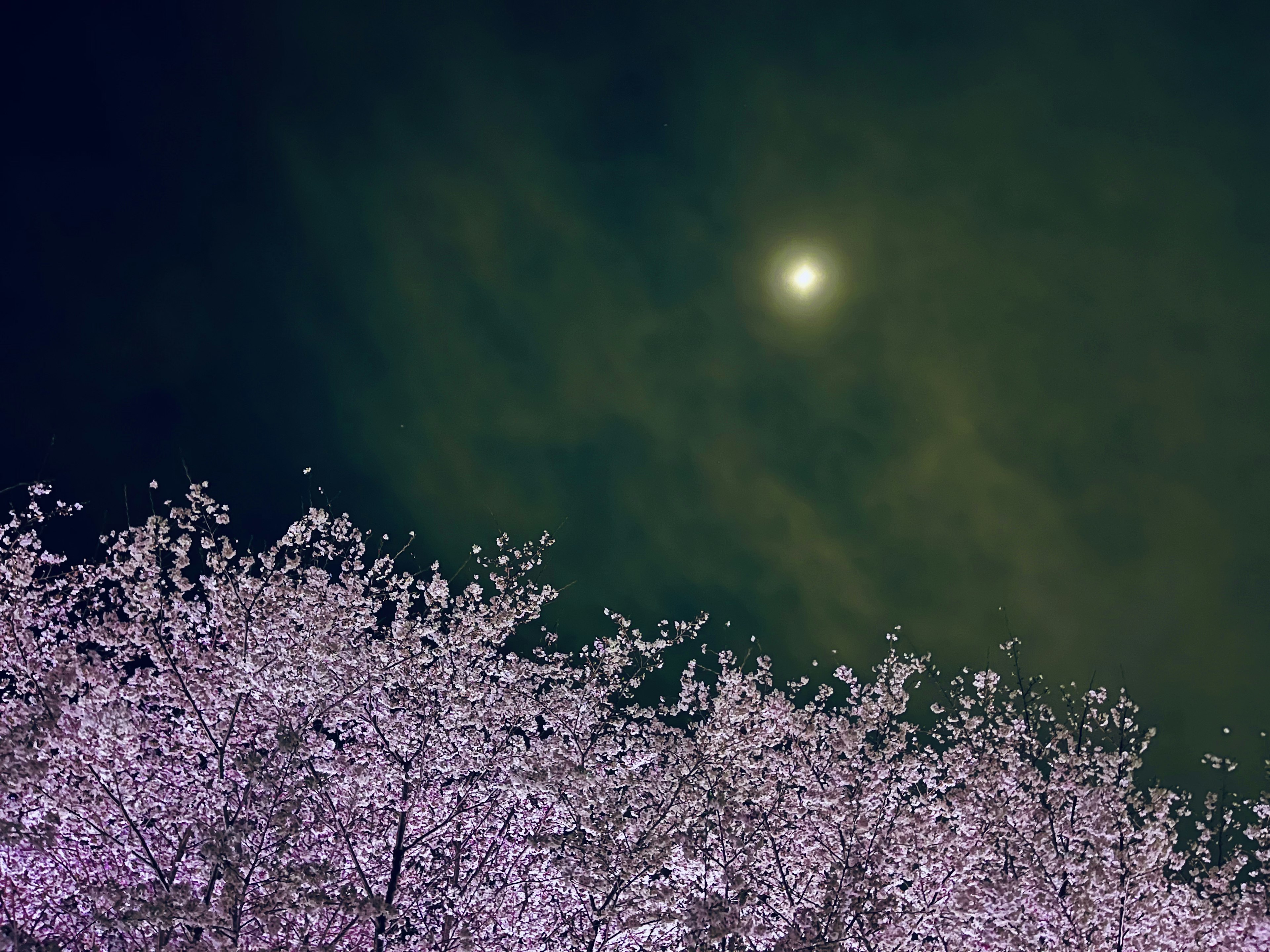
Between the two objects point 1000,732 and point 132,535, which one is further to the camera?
point 1000,732

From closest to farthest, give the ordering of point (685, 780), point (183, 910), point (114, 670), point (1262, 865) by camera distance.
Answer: point (183, 910)
point (114, 670)
point (685, 780)
point (1262, 865)

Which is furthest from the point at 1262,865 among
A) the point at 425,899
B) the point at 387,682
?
the point at 387,682

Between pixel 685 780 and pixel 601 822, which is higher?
pixel 685 780

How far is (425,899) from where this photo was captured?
1393 centimetres

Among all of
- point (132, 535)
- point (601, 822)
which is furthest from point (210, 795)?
point (601, 822)

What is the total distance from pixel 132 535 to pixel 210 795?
5.79 meters

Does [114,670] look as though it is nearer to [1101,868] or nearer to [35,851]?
[35,851]

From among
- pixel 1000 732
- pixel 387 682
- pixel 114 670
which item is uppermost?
pixel 1000 732

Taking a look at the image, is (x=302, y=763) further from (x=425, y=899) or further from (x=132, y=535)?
(x=132, y=535)

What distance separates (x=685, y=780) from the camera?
16094 mm

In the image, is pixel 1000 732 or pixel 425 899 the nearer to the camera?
pixel 425 899

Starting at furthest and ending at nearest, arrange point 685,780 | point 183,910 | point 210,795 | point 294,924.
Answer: point 685,780, point 210,795, point 294,924, point 183,910

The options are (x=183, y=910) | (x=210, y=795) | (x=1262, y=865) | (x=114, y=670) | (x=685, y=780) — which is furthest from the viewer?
(x=1262, y=865)

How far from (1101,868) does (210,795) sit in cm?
1741
